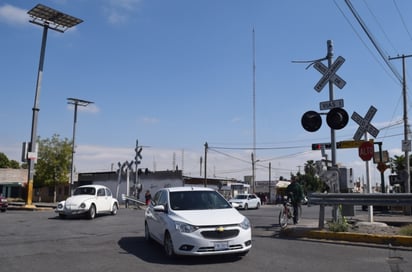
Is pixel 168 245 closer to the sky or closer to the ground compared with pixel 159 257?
closer to the sky

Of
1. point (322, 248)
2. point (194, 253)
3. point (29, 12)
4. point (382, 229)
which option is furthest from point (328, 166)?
point (29, 12)

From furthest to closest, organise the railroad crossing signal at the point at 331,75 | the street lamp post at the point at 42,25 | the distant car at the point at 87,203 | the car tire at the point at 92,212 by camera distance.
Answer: the street lamp post at the point at 42,25
the car tire at the point at 92,212
the distant car at the point at 87,203
the railroad crossing signal at the point at 331,75

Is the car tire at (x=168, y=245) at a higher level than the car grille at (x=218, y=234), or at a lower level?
lower

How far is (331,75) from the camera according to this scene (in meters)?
12.8

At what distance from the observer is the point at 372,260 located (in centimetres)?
Result: 842

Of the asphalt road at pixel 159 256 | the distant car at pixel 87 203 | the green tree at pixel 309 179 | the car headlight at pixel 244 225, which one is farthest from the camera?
the green tree at pixel 309 179

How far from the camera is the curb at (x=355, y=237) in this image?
402 inches

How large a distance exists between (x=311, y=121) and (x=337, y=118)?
33.7 inches

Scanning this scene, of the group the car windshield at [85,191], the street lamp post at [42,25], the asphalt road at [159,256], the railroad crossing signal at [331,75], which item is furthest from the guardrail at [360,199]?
the street lamp post at [42,25]

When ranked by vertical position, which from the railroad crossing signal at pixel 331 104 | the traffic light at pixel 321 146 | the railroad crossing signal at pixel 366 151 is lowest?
the railroad crossing signal at pixel 366 151

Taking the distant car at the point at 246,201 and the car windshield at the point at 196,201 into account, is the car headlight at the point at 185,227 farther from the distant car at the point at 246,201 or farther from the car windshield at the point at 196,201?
the distant car at the point at 246,201

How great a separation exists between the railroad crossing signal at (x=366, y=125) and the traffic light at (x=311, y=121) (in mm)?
1166

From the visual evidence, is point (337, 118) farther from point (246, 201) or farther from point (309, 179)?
point (309, 179)

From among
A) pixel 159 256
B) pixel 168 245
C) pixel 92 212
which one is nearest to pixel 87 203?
pixel 92 212
